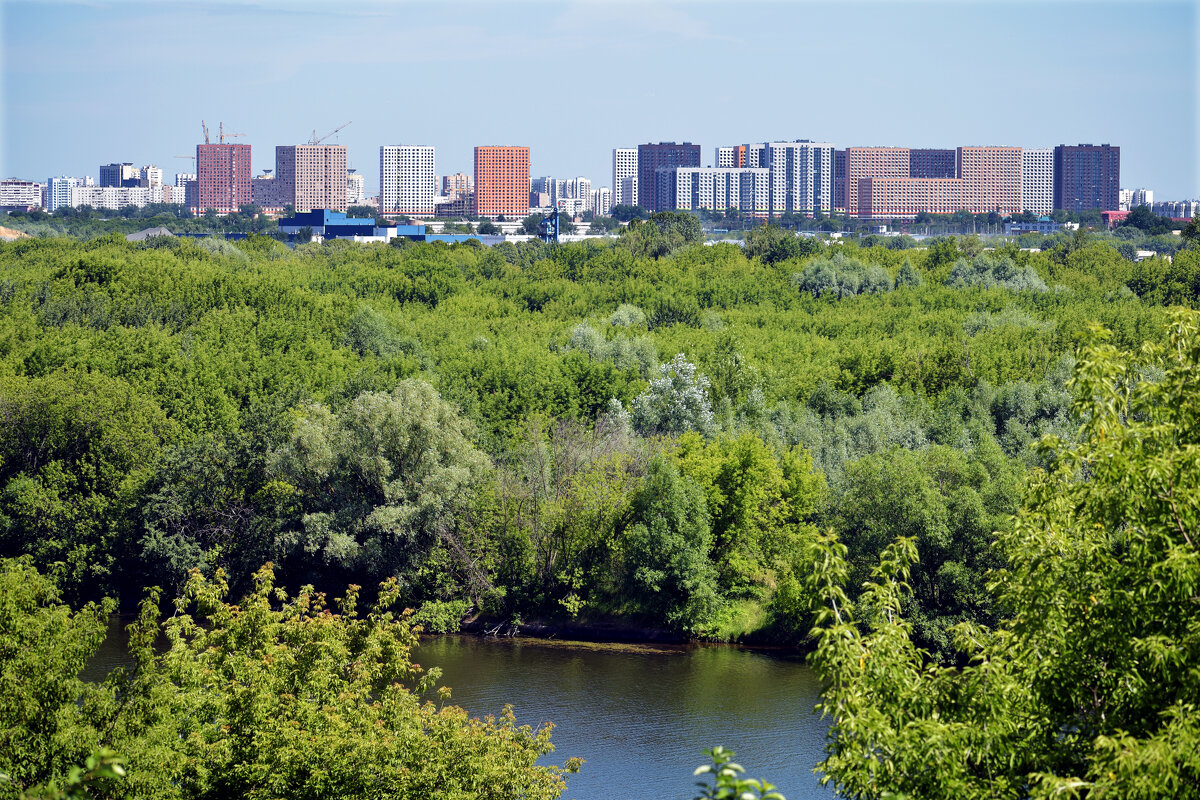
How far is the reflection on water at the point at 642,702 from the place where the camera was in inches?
1121

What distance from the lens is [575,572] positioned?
4153 centimetres

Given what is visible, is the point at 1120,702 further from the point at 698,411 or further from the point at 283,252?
the point at 283,252

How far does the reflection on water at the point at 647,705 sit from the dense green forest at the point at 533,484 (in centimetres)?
186

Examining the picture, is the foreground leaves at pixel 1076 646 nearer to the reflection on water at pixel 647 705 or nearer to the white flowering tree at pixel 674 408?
the reflection on water at pixel 647 705

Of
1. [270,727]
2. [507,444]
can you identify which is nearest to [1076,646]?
[270,727]

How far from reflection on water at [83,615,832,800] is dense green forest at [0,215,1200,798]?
1.77 m

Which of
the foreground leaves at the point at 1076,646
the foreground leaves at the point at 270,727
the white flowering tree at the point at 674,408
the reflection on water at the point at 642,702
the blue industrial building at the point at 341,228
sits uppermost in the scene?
the blue industrial building at the point at 341,228

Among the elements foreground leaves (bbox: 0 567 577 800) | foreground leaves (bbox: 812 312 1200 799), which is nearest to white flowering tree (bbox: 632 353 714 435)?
foreground leaves (bbox: 0 567 577 800)

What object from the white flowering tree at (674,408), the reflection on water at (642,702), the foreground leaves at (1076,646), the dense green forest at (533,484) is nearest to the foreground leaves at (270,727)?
the dense green forest at (533,484)

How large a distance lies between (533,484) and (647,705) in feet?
36.4

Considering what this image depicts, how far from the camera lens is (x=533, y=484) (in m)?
42.8

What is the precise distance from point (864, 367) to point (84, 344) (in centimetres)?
3220

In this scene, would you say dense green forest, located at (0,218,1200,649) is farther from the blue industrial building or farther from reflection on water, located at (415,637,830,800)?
the blue industrial building

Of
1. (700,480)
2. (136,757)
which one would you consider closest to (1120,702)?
(136,757)
